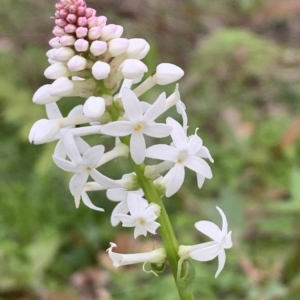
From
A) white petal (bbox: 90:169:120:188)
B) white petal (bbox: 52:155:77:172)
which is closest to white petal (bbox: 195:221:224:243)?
white petal (bbox: 90:169:120:188)

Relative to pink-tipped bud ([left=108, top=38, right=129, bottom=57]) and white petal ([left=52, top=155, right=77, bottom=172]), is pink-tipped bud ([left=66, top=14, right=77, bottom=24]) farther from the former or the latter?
white petal ([left=52, top=155, right=77, bottom=172])

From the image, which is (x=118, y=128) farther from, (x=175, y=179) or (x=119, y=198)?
(x=119, y=198)

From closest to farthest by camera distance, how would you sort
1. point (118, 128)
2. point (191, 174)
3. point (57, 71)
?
point (118, 128) → point (57, 71) → point (191, 174)

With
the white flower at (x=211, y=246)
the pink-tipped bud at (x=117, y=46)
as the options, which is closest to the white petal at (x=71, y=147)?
the pink-tipped bud at (x=117, y=46)

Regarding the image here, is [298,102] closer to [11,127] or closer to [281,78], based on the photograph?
[281,78]

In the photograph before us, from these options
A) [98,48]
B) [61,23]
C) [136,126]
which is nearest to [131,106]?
[136,126]

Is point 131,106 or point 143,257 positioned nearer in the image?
point 131,106
